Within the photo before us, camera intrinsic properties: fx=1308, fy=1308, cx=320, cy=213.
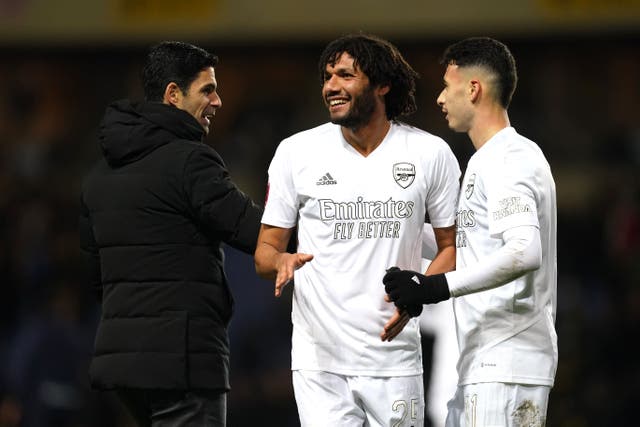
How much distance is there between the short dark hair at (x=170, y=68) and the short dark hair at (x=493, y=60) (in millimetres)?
976

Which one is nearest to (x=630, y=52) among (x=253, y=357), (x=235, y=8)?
(x=235, y=8)

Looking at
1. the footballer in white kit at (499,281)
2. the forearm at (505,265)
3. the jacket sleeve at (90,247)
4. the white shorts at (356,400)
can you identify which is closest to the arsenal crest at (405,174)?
the footballer in white kit at (499,281)

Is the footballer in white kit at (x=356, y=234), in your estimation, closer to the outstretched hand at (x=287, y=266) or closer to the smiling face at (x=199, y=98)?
the outstretched hand at (x=287, y=266)

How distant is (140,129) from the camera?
4.69 meters

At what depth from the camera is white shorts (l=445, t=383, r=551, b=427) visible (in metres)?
4.38

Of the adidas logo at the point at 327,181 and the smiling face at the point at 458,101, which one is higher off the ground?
the smiling face at the point at 458,101

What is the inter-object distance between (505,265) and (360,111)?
35.0 inches

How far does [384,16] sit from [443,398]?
14.7ft

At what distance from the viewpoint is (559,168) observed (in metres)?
11.5

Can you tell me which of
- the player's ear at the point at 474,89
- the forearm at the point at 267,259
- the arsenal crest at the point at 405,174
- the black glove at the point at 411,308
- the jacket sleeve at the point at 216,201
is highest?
the player's ear at the point at 474,89

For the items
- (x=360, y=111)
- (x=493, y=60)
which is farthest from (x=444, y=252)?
(x=493, y=60)

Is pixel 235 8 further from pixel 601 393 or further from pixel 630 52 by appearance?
pixel 601 393

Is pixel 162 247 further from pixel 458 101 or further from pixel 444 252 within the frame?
pixel 458 101

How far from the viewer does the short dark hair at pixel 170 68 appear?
4.86m
